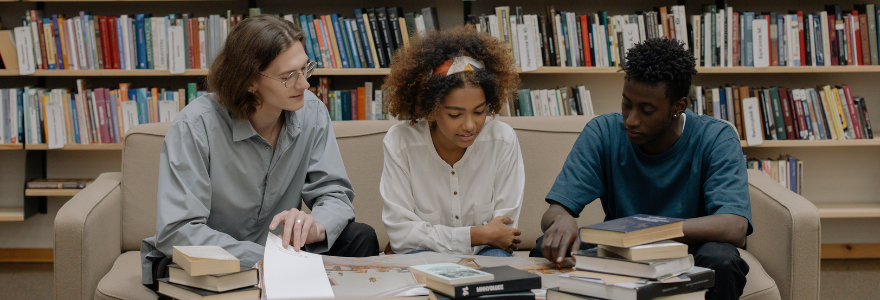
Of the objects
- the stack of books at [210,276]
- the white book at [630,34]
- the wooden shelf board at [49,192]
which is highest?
the white book at [630,34]

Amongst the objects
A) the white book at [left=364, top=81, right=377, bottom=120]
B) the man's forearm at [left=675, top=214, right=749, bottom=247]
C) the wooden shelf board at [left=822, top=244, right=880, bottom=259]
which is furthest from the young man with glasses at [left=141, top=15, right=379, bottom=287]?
the wooden shelf board at [left=822, top=244, right=880, bottom=259]

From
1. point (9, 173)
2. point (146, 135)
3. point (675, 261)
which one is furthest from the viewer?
point (9, 173)

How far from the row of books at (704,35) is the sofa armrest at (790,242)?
1.15 metres

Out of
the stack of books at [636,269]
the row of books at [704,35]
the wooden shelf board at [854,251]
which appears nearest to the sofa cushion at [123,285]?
the stack of books at [636,269]

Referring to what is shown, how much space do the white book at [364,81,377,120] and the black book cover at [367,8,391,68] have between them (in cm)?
11

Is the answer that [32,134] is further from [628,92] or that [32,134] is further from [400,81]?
[628,92]

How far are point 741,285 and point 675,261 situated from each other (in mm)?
413

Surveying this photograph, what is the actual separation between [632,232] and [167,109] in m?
2.32

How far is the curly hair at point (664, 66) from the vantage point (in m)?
1.49

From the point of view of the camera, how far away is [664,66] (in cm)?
149

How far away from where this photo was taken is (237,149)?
1.59 meters

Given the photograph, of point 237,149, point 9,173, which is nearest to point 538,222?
point 237,149

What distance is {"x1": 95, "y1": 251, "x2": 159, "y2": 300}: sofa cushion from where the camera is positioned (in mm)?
1547

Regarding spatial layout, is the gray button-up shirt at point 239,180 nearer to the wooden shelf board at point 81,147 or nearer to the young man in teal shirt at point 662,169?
the young man in teal shirt at point 662,169
